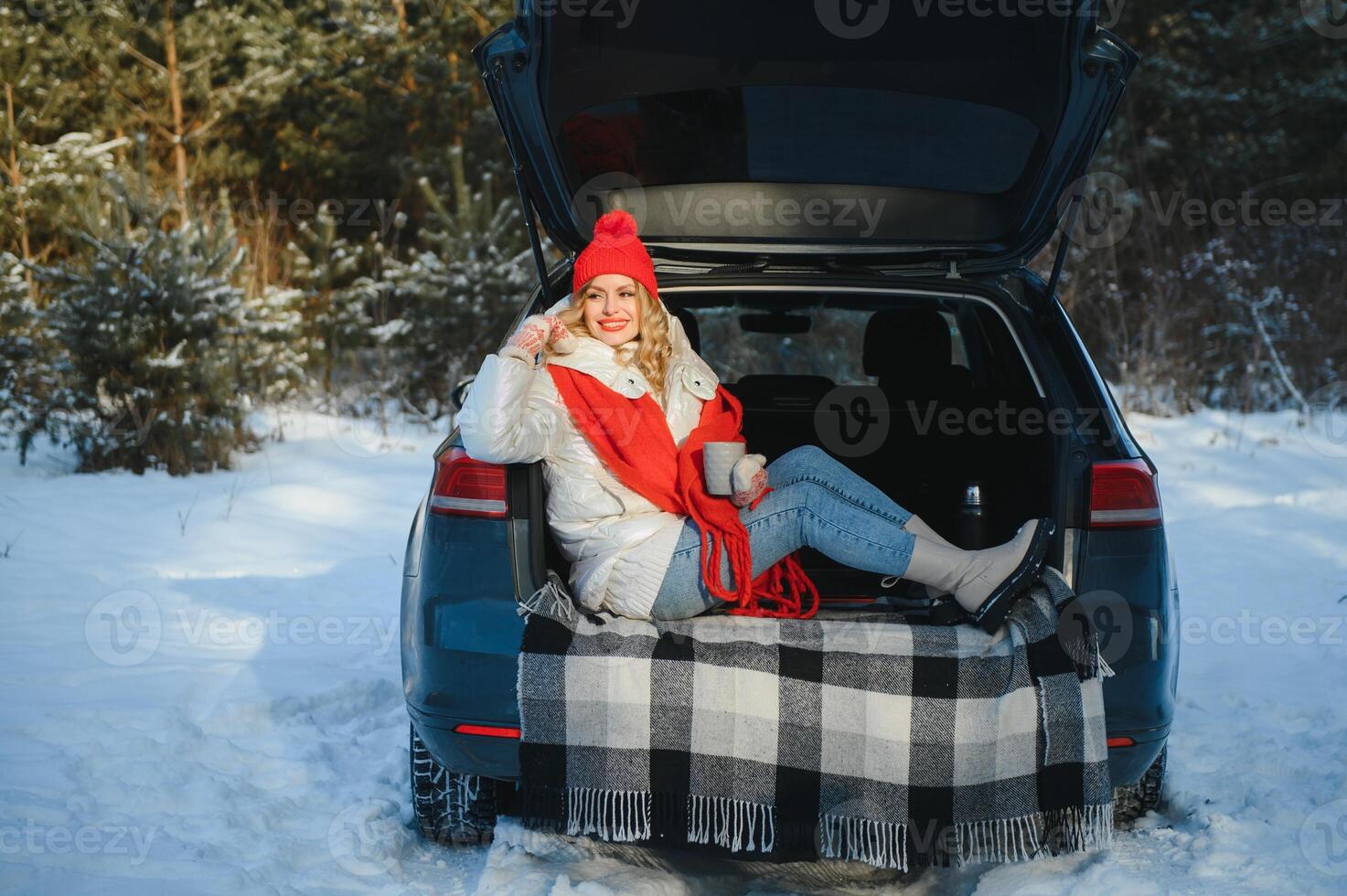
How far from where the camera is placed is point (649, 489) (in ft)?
8.32

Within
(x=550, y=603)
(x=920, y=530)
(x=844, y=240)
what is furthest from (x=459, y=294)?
(x=550, y=603)

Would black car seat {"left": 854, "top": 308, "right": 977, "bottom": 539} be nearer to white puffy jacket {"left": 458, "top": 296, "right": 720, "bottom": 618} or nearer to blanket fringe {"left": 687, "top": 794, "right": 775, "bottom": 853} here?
white puffy jacket {"left": 458, "top": 296, "right": 720, "bottom": 618}

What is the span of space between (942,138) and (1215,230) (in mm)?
12044

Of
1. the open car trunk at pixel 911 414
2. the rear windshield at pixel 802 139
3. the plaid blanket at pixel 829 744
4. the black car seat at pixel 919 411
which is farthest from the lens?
the black car seat at pixel 919 411

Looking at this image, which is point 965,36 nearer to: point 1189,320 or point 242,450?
point 242,450

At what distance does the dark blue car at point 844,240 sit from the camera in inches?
88.9

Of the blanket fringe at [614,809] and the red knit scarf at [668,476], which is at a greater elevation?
the red knit scarf at [668,476]

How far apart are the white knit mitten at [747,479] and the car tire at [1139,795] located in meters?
1.19

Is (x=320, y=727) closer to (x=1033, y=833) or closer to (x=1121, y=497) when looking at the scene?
(x=1033, y=833)

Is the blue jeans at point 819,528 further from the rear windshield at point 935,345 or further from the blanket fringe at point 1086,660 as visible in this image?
the rear windshield at point 935,345

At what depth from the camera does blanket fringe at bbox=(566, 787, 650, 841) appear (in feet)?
6.97

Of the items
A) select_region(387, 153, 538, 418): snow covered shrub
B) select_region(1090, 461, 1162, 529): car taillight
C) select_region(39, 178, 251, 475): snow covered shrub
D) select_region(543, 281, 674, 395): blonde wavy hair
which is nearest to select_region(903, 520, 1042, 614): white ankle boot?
select_region(1090, 461, 1162, 529): car taillight

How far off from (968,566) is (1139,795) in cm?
80

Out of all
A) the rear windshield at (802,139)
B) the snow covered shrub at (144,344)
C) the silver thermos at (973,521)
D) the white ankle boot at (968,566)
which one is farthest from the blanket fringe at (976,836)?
the snow covered shrub at (144,344)
